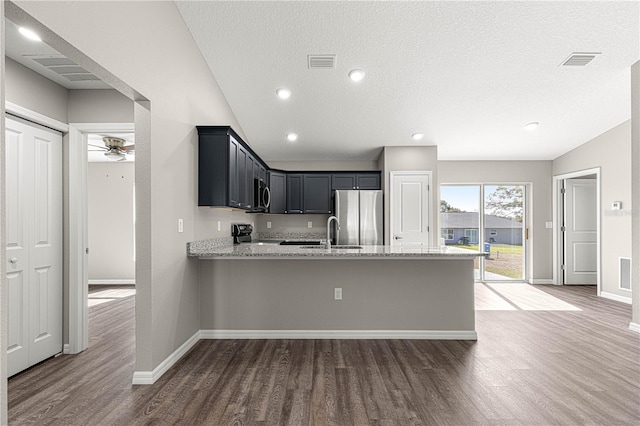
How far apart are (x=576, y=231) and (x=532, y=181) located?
1.21 metres

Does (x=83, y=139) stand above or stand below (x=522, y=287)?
above

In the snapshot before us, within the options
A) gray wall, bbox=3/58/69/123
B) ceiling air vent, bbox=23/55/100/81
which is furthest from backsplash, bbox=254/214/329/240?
ceiling air vent, bbox=23/55/100/81

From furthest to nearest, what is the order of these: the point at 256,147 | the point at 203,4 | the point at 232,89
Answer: the point at 256,147 → the point at 232,89 → the point at 203,4

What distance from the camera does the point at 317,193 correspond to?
6070mm

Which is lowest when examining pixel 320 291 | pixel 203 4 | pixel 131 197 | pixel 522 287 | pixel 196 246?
pixel 522 287

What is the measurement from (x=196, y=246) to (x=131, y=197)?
13.3 feet

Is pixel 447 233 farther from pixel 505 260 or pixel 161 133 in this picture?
pixel 161 133

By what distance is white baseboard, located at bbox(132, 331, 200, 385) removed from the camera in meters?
2.46

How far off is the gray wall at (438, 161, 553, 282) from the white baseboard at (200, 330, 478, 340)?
152 inches

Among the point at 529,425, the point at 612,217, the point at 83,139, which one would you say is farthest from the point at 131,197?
the point at 612,217

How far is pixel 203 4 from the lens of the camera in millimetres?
2906

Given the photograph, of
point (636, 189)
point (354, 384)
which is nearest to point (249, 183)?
point (354, 384)

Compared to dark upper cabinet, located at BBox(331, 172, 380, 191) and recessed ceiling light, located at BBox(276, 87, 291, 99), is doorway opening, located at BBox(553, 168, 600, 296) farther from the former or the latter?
recessed ceiling light, located at BBox(276, 87, 291, 99)

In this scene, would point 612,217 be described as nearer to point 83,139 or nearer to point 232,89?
point 232,89
